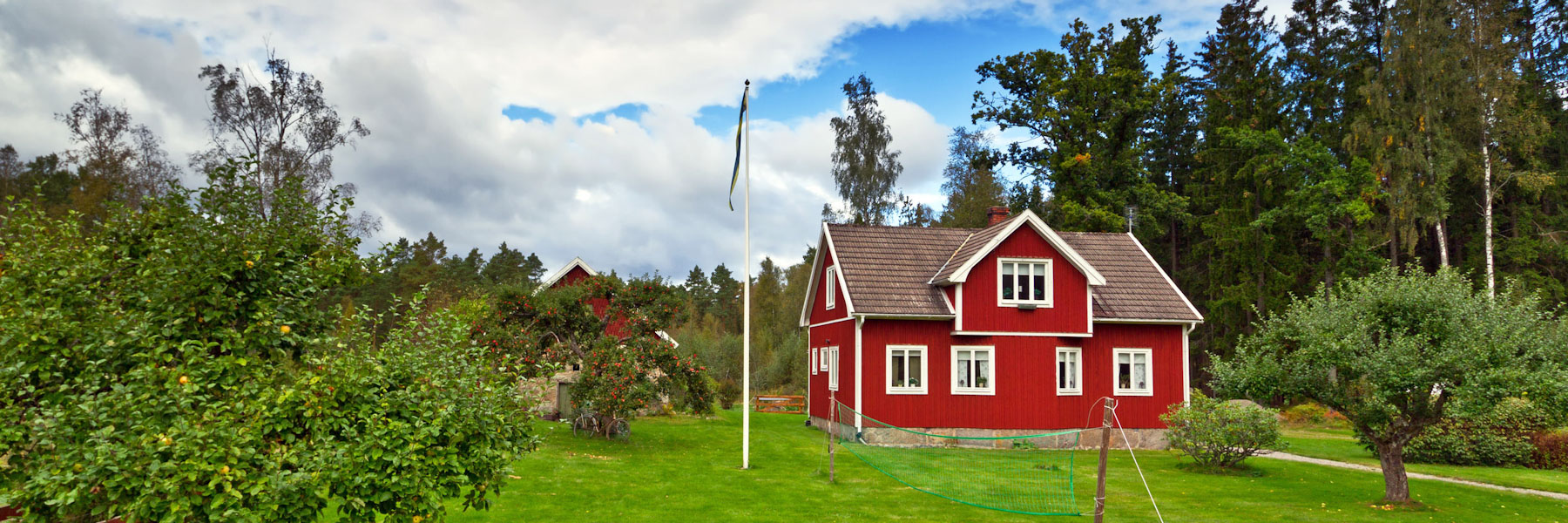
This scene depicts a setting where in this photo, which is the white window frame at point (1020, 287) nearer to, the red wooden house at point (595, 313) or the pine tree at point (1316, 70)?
the red wooden house at point (595, 313)

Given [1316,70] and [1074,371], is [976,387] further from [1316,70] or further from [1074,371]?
[1316,70]

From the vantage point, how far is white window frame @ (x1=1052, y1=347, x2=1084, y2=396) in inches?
971

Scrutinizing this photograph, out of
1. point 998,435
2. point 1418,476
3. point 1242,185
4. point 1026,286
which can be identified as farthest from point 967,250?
point 1242,185

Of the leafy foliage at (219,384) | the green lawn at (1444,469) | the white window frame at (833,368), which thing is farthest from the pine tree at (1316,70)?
the leafy foliage at (219,384)

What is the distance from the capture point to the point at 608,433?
23.5 meters

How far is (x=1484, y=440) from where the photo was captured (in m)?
22.1

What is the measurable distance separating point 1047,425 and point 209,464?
22.0 metres

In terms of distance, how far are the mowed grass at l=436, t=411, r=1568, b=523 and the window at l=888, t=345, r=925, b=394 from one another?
3179 millimetres

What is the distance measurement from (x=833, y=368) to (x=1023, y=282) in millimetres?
6600

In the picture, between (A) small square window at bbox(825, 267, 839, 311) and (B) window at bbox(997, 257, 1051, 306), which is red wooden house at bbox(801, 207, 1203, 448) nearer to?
(B) window at bbox(997, 257, 1051, 306)

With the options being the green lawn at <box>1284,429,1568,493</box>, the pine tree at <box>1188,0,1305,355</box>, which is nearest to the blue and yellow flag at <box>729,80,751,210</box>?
the green lawn at <box>1284,429,1568,493</box>

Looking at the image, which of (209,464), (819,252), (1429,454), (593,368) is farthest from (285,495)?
(1429,454)

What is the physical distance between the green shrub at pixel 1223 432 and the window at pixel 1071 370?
3892 mm

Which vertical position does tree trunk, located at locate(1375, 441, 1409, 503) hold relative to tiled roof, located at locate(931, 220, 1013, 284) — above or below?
below
